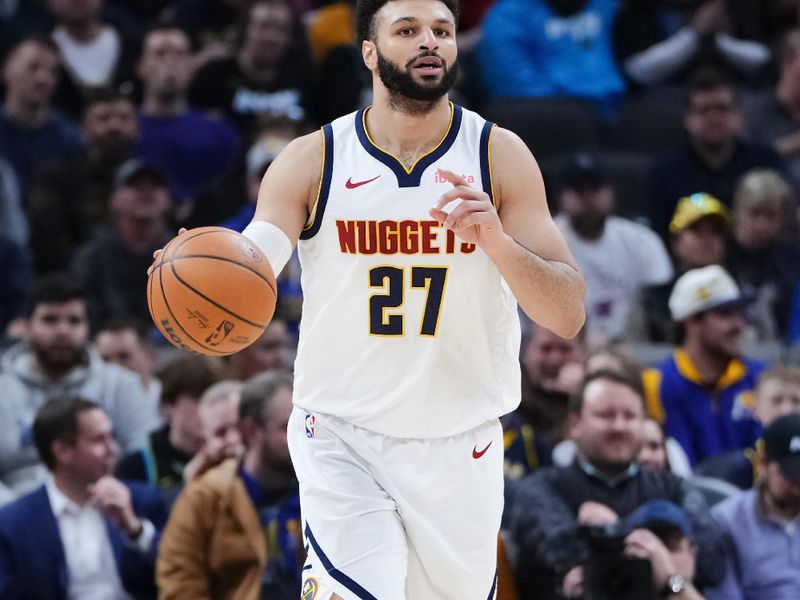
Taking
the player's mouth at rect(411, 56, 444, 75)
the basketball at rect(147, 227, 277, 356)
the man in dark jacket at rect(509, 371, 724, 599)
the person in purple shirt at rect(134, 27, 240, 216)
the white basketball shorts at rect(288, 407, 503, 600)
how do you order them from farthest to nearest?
the person in purple shirt at rect(134, 27, 240, 216) < the man in dark jacket at rect(509, 371, 724, 599) < the player's mouth at rect(411, 56, 444, 75) < the white basketball shorts at rect(288, 407, 503, 600) < the basketball at rect(147, 227, 277, 356)

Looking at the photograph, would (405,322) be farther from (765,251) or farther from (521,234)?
(765,251)

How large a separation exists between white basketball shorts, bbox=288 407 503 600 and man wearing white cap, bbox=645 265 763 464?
3990 millimetres

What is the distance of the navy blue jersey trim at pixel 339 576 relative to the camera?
4820 millimetres

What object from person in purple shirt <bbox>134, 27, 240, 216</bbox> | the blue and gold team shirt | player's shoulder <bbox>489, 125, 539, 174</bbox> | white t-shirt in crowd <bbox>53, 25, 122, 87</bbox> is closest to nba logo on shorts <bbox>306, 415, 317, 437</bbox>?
player's shoulder <bbox>489, 125, 539, 174</bbox>

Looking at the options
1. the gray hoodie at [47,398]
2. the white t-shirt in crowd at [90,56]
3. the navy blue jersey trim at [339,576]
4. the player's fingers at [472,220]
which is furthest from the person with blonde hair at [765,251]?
the player's fingers at [472,220]

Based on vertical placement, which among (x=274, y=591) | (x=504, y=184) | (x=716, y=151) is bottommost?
(x=274, y=591)

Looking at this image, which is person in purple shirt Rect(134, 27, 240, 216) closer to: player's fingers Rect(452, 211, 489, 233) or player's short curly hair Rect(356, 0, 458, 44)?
player's short curly hair Rect(356, 0, 458, 44)

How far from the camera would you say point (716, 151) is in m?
11.3

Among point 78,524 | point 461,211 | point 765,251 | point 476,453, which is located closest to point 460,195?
point 461,211

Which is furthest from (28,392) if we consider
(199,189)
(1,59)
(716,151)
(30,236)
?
(716,151)

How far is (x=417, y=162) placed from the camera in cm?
508

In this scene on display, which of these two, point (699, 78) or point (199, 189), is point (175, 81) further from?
point (699, 78)

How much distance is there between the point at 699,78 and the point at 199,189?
13.1ft

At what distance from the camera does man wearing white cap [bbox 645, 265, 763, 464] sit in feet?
29.3
